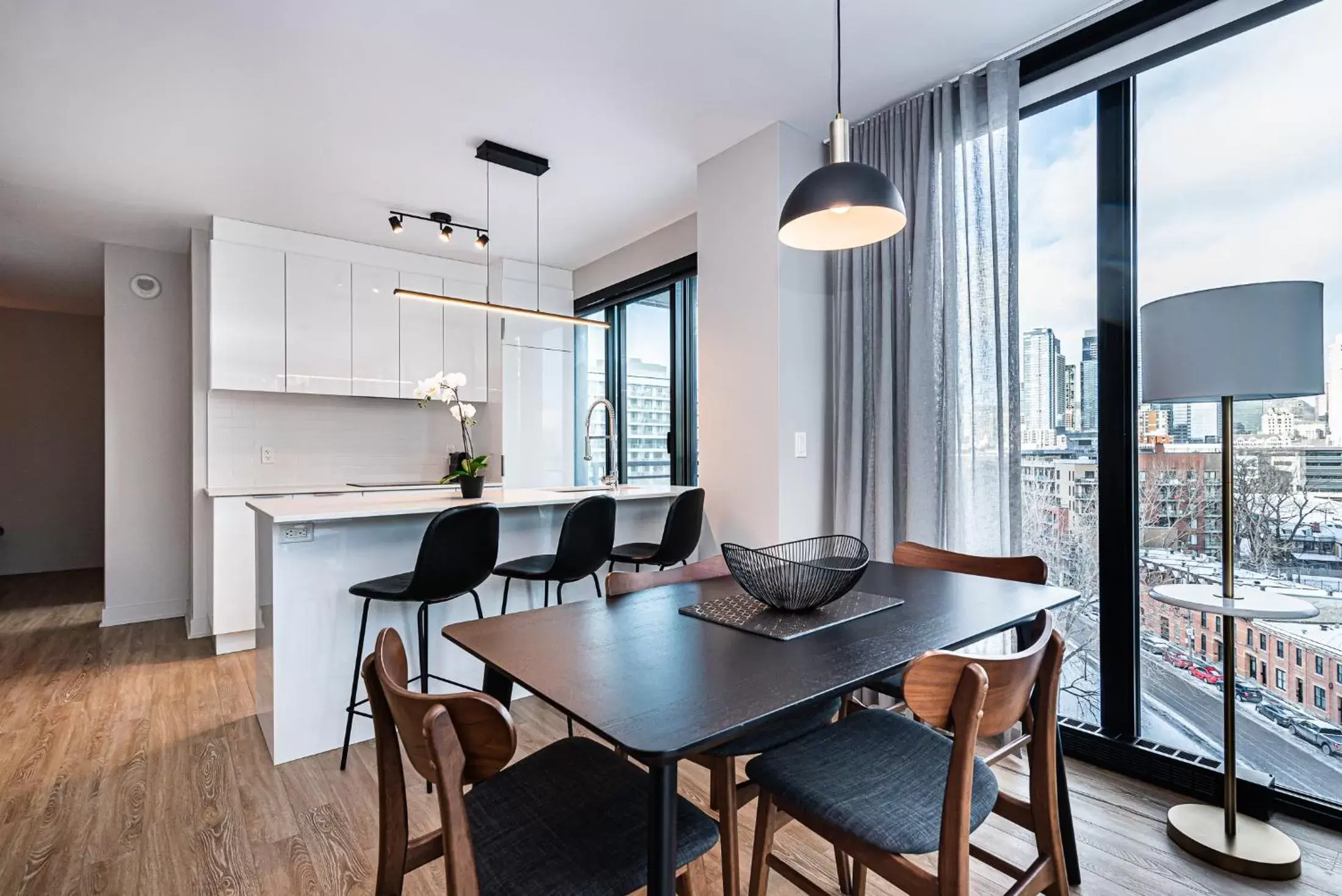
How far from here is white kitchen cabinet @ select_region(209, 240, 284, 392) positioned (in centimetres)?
402

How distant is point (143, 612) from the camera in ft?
15.1

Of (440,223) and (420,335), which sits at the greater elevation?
(440,223)

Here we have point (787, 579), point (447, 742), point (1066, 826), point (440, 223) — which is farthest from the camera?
point (440, 223)

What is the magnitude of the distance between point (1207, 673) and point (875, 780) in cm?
162

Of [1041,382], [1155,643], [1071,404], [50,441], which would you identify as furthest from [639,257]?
[50,441]

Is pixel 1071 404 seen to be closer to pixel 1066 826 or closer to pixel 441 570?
pixel 1066 826

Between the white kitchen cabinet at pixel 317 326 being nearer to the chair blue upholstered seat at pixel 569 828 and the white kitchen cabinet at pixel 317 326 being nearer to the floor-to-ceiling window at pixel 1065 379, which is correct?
the chair blue upholstered seat at pixel 569 828

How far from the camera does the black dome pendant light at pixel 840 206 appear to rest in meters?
1.63

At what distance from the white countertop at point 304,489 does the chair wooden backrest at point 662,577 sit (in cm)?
262

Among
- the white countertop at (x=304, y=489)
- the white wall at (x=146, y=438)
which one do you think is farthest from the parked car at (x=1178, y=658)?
the white wall at (x=146, y=438)

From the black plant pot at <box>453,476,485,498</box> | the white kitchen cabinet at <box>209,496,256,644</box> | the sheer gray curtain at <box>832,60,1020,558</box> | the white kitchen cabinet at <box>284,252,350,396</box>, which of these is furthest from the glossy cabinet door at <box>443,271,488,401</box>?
the sheer gray curtain at <box>832,60,1020,558</box>

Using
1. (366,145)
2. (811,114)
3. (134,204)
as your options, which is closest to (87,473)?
(134,204)

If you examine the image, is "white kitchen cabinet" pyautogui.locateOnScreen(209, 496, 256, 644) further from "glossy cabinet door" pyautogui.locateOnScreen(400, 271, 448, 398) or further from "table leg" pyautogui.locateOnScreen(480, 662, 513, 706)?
"table leg" pyautogui.locateOnScreen(480, 662, 513, 706)

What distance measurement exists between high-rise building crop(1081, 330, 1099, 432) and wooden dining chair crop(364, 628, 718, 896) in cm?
203
